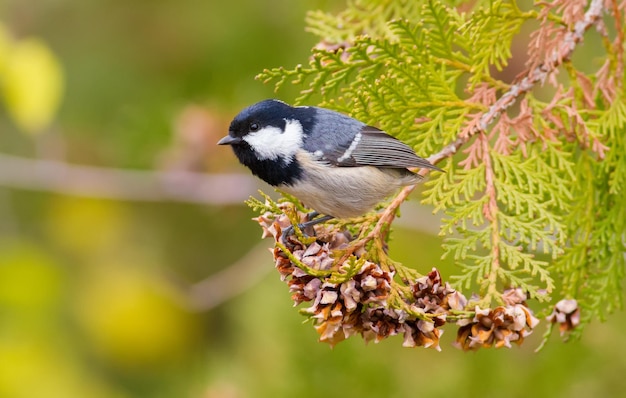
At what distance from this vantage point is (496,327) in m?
1.31

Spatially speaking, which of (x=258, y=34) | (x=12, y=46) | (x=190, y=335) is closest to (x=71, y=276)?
(x=190, y=335)

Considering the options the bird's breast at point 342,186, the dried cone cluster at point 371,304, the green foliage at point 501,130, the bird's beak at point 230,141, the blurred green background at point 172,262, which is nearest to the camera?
the dried cone cluster at point 371,304

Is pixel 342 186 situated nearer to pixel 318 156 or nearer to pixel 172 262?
pixel 318 156

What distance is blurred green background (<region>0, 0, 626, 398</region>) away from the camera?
8.66 feet

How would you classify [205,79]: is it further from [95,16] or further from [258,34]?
[95,16]

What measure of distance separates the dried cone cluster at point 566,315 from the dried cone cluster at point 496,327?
0.81ft

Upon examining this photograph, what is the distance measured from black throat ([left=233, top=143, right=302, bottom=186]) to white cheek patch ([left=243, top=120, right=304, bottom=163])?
0.01m

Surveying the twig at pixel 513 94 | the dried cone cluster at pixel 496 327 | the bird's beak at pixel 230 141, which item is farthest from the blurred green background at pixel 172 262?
the dried cone cluster at pixel 496 327

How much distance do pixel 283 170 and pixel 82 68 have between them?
255 cm

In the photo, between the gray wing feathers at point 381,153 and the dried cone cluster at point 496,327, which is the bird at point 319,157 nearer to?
the gray wing feathers at point 381,153

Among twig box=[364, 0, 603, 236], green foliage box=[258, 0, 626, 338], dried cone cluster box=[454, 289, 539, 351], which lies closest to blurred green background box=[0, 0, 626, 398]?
green foliage box=[258, 0, 626, 338]

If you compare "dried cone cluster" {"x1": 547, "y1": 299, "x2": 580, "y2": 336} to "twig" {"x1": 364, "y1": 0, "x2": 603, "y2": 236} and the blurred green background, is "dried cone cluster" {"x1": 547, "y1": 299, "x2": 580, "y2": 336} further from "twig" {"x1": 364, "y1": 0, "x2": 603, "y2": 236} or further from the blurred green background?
the blurred green background

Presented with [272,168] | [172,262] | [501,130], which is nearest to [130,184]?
[172,262]

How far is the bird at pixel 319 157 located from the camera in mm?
1789
